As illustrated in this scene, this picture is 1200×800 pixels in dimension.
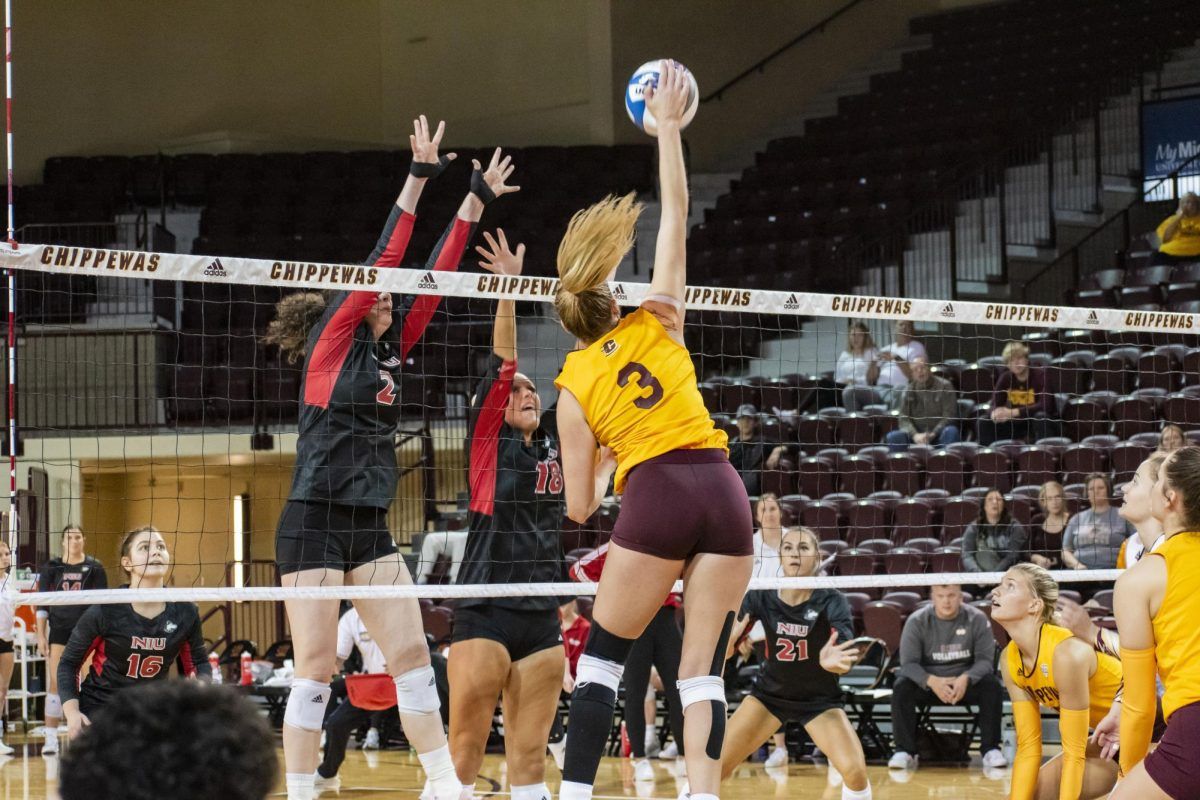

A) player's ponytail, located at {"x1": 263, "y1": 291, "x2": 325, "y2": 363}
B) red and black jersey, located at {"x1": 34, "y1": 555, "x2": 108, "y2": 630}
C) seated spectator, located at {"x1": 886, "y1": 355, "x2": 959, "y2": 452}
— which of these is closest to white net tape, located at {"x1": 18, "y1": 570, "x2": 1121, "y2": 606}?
player's ponytail, located at {"x1": 263, "y1": 291, "x2": 325, "y2": 363}

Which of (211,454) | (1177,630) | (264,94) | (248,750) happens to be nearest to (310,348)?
(1177,630)

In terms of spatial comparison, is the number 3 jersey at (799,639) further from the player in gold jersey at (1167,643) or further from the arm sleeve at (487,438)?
the player in gold jersey at (1167,643)

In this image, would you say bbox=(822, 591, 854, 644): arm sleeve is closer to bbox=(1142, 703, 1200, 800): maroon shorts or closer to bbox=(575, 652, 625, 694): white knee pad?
bbox=(1142, 703, 1200, 800): maroon shorts

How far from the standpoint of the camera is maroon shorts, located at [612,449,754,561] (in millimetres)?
3746

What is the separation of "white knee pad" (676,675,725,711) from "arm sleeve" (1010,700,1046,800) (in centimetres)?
224

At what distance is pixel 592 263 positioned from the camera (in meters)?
3.85

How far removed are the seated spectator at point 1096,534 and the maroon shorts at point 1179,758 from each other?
20.2 feet

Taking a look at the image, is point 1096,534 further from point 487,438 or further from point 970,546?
point 487,438

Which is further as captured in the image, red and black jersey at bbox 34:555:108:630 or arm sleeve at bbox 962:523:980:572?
red and black jersey at bbox 34:555:108:630

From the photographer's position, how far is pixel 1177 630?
3.80 m

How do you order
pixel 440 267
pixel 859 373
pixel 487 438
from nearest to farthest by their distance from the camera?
pixel 440 267
pixel 487 438
pixel 859 373

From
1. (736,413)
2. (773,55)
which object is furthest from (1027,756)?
(773,55)

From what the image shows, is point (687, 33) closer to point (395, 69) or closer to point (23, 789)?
point (395, 69)

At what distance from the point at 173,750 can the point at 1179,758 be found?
277 centimetres
